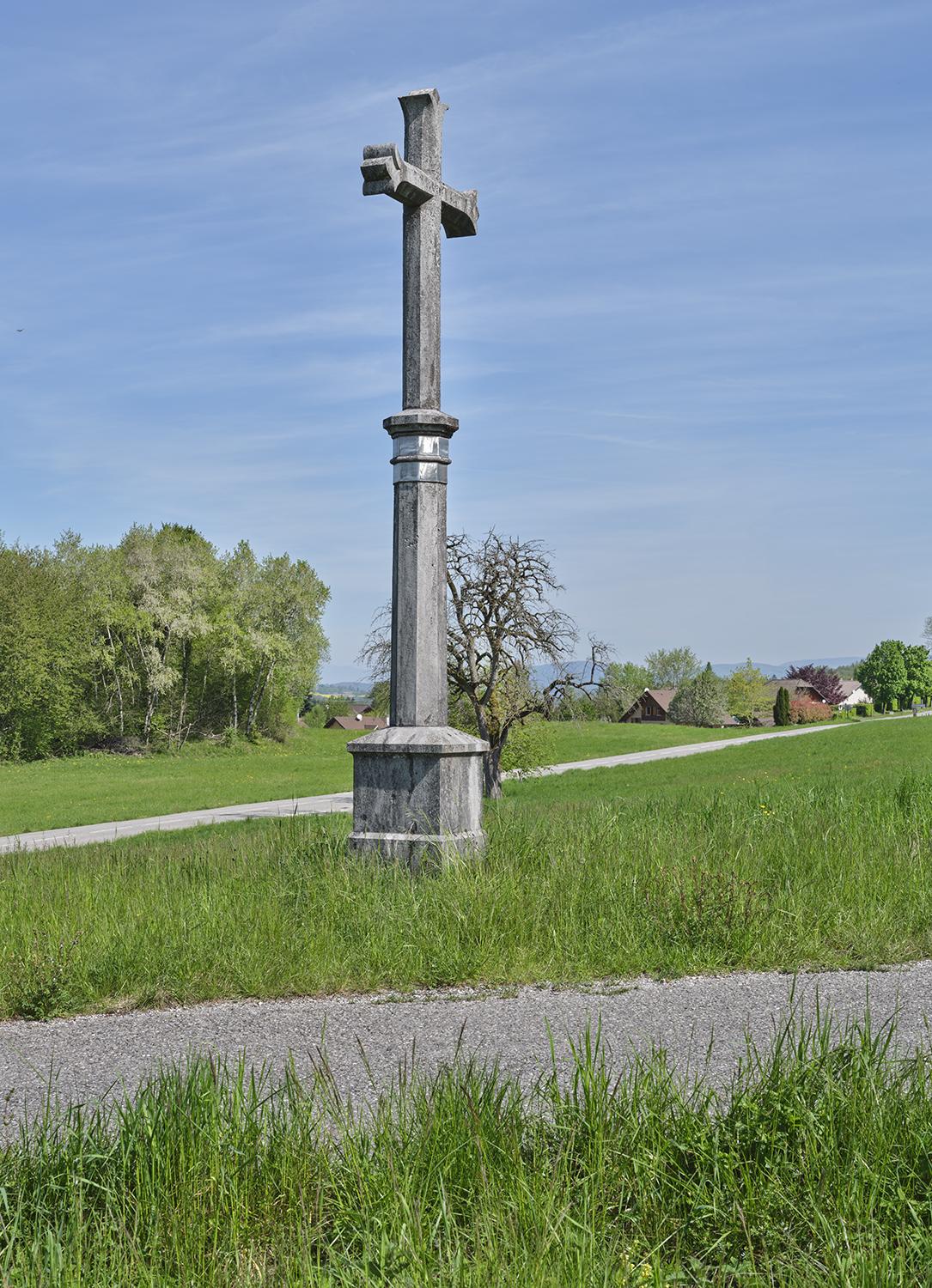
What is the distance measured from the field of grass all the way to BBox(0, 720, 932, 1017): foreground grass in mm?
10921

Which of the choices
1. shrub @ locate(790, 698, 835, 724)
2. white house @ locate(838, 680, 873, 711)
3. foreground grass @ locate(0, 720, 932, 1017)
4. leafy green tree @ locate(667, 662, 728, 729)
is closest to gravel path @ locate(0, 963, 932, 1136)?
foreground grass @ locate(0, 720, 932, 1017)

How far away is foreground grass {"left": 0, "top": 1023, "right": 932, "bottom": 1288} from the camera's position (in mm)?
2361

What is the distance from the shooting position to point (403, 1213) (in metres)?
2.52

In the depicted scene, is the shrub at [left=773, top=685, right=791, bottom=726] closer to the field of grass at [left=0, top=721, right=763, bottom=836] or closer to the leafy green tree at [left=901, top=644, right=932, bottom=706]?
the field of grass at [left=0, top=721, right=763, bottom=836]

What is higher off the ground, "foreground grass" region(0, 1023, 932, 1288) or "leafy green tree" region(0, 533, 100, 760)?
"leafy green tree" region(0, 533, 100, 760)

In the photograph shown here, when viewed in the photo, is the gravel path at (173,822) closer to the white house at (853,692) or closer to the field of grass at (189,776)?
the field of grass at (189,776)

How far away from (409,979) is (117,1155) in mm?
2510

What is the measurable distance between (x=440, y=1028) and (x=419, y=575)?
392 cm

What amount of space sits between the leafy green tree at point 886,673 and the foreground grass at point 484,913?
108 meters

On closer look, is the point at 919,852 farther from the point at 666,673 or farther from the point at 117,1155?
the point at 666,673

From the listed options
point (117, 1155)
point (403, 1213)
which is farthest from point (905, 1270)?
point (117, 1155)

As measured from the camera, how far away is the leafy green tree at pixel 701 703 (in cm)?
8788

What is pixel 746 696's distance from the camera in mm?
100000

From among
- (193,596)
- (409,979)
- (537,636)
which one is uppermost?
(193,596)
